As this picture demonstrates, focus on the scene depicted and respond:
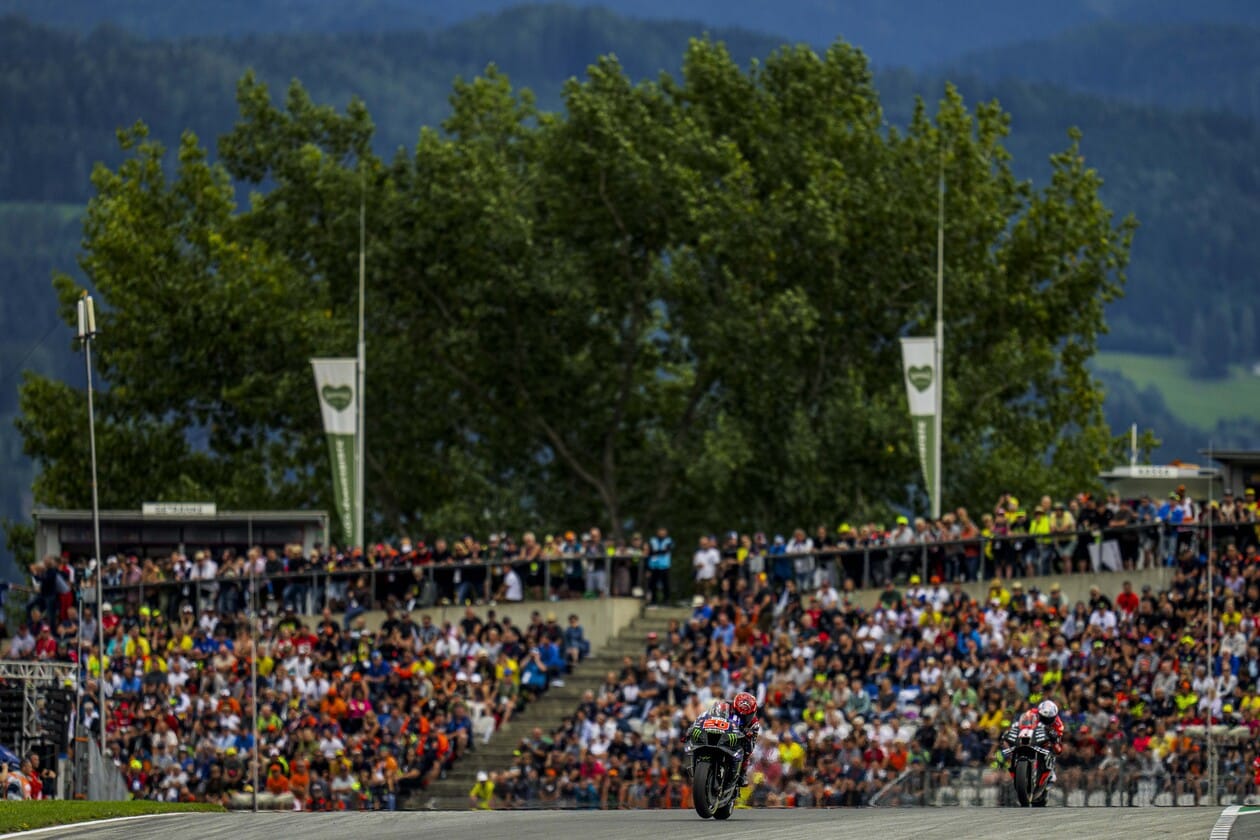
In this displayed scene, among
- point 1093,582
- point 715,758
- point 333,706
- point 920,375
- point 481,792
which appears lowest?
point 481,792

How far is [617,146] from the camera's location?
6262 cm

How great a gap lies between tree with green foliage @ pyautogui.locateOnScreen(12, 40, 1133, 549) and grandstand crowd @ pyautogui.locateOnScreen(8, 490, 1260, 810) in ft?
59.3

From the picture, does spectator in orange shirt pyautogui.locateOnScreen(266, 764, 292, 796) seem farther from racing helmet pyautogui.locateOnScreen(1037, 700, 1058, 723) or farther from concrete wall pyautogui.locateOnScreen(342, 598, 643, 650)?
racing helmet pyautogui.locateOnScreen(1037, 700, 1058, 723)

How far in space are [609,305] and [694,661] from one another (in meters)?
27.9

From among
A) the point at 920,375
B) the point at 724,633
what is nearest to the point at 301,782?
the point at 724,633

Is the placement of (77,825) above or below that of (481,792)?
above

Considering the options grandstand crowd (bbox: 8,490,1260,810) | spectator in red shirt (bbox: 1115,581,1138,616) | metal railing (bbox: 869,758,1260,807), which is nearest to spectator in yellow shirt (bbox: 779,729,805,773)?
grandstand crowd (bbox: 8,490,1260,810)

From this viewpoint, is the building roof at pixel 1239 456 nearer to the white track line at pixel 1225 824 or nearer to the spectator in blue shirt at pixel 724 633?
the spectator in blue shirt at pixel 724 633

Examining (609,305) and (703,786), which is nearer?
(703,786)

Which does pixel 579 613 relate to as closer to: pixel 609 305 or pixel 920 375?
pixel 920 375

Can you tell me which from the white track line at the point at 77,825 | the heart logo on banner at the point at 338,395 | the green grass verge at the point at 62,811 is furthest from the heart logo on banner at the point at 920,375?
the white track line at the point at 77,825

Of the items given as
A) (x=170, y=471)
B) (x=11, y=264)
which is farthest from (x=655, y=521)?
(x=11, y=264)

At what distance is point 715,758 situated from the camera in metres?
24.4

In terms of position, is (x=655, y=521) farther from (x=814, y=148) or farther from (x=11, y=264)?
(x=11, y=264)
